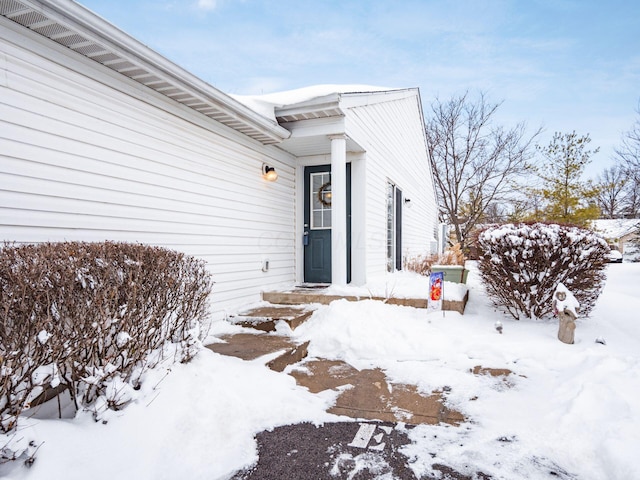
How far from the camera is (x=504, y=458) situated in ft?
6.42

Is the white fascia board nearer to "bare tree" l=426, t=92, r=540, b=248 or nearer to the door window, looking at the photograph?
the door window

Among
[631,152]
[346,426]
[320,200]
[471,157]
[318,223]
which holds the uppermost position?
[471,157]

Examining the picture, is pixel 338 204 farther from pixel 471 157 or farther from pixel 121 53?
pixel 471 157

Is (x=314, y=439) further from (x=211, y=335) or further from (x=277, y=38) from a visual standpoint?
(x=277, y=38)

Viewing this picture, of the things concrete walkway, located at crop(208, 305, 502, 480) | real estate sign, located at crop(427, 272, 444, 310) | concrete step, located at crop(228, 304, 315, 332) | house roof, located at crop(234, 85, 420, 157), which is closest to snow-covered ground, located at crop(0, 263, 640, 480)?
concrete walkway, located at crop(208, 305, 502, 480)

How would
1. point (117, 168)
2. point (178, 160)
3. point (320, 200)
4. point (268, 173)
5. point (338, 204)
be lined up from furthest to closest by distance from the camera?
1. point (320, 200)
2. point (268, 173)
3. point (338, 204)
4. point (178, 160)
5. point (117, 168)

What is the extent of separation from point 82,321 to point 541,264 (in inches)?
179

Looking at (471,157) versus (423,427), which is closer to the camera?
(423,427)

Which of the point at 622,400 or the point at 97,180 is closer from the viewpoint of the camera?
the point at 622,400

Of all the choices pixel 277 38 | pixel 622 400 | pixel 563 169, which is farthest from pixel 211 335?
pixel 277 38

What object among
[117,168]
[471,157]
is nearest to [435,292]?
[117,168]

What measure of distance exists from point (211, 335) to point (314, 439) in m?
2.28

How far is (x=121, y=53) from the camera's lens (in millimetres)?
3195

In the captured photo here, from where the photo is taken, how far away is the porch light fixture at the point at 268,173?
5875 millimetres
